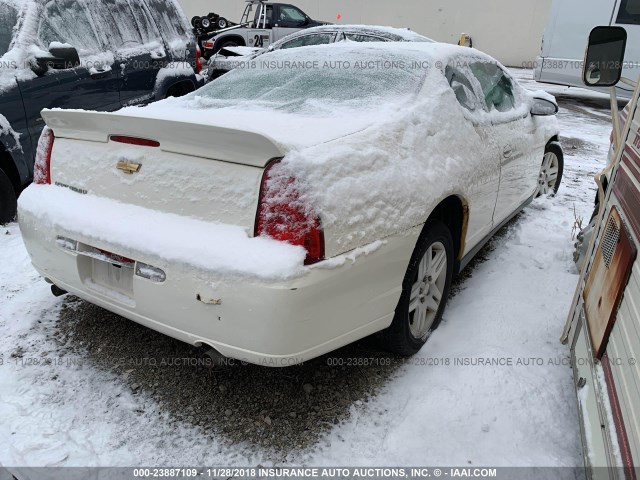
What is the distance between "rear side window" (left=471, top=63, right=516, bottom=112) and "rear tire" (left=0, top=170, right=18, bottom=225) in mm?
3701

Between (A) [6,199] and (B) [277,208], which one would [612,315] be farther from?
A: (A) [6,199]

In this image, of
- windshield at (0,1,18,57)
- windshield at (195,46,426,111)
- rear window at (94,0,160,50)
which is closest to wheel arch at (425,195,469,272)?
windshield at (195,46,426,111)

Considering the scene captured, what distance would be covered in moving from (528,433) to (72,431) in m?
1.99

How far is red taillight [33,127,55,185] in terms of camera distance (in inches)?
99.0

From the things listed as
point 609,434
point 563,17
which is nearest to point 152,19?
point 609,434

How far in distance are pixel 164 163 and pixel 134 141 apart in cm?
21

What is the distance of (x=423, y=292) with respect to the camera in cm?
268

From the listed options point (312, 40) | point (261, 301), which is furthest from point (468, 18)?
point (261, 301)

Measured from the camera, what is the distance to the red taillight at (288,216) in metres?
1.87

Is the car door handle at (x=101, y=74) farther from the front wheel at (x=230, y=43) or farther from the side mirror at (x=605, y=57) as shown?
the front wheel at (x=230, y=43)

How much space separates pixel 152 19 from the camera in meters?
5.89

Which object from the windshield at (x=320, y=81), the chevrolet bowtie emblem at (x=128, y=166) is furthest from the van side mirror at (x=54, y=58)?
the chevrolet bowtie emblem at (x=128, y=166)

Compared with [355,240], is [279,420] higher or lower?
lower

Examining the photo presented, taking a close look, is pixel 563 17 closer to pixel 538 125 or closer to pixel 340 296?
pixel 538 125
